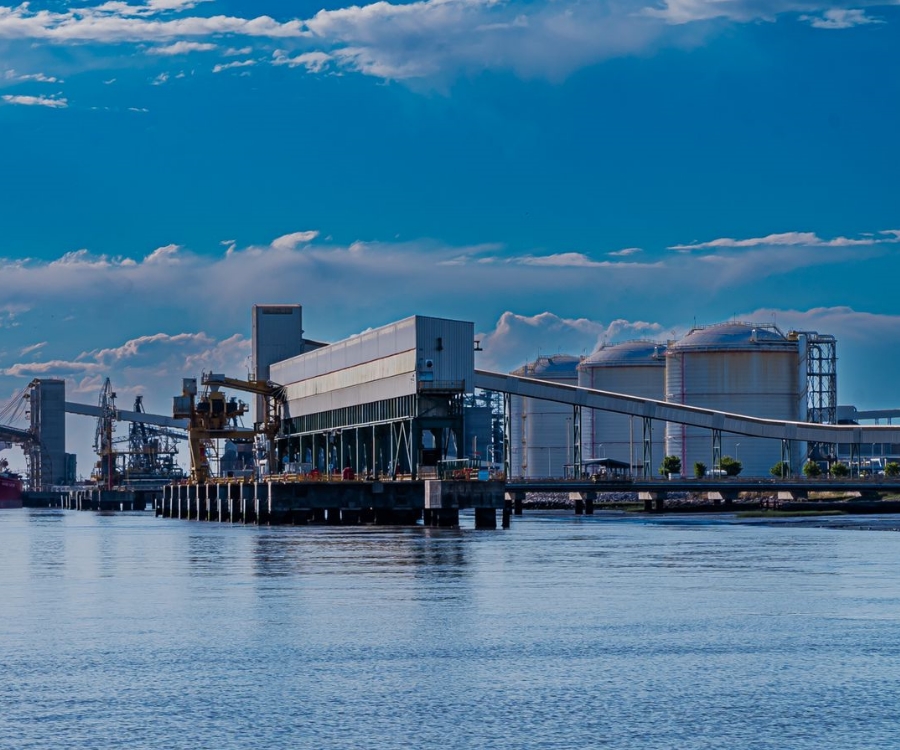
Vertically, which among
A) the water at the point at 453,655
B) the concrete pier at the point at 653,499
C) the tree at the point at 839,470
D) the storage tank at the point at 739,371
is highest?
the storage tank at the point at 739,371

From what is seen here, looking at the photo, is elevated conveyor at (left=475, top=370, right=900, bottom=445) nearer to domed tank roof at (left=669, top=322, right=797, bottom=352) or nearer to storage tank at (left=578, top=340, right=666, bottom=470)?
domed tank roof at (left=669, top=322, right=797, bottom=352)

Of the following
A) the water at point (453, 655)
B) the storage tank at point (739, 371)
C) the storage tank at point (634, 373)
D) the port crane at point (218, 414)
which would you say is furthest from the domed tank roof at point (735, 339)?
the water at point (453, 655)

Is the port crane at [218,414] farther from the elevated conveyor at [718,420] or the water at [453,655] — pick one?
the water at [453,655]

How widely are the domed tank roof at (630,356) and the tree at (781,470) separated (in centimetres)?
2495

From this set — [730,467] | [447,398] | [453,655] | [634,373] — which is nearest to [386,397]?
[447,398]

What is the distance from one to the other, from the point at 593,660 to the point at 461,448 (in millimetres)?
69364

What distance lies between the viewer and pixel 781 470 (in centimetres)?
16675

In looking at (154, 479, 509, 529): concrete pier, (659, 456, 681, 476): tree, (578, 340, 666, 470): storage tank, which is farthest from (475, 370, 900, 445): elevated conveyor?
(154, 479, 509, 529): concrete pier

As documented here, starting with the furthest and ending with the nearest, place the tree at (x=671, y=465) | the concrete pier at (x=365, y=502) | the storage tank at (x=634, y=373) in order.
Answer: the storage tank at (x=634, y=373), the tree at (x=671, y=465), the concrete pier at (x=365, y=502)

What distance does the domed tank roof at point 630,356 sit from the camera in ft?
627

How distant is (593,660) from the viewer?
1203 inches

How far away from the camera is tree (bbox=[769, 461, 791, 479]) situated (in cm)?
15930

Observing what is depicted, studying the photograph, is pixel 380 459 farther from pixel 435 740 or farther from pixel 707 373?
pixel 435 740

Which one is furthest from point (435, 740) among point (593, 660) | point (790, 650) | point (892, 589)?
point (892, 589)
